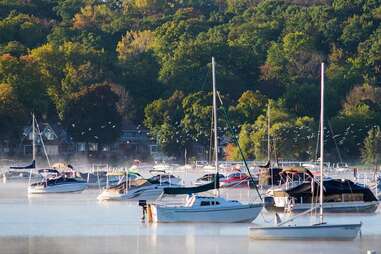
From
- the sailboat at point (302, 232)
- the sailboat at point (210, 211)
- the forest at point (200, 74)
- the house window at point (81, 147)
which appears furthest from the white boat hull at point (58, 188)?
the house window at point (81, 147)

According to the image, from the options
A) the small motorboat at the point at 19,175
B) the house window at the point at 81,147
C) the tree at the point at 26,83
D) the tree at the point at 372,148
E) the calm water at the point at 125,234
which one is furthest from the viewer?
the tree at the point at 26,83

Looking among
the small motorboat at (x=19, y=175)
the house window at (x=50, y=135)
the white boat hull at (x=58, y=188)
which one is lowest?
the white boat hull at (x=58, y=188)

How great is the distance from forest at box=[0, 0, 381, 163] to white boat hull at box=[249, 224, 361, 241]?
52.6 m

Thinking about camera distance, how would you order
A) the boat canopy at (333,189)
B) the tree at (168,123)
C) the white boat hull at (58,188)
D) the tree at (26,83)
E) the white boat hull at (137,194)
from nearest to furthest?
1. the boat canopy at (333,189)
2. the white boat hull at (137,194)
3. the white boat hull at (58,188)
4. the tree at (168,123)
5. the tree at (26,83)

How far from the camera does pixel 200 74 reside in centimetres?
13025

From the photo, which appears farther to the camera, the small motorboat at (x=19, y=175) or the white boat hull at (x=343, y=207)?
the small motorboat at (x=19, y=175)

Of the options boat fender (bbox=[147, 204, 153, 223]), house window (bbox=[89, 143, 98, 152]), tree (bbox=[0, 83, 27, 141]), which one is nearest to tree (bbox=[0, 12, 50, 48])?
tree (bbox=[0, 83, 27, 141])

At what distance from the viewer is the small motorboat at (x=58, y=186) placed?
76.4 meters

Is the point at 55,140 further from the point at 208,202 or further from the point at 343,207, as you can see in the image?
the point at 208,202

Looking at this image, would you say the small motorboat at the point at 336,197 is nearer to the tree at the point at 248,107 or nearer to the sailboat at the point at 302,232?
the sailboat at the point at 302,232

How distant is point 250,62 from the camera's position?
449 feet

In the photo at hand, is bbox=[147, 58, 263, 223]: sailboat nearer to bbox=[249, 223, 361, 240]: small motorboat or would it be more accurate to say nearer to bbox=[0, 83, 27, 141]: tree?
bbox=[249, 223, 361, 240]: small motorboat

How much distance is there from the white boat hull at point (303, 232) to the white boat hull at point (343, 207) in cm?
1032

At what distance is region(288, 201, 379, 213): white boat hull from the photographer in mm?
59219
